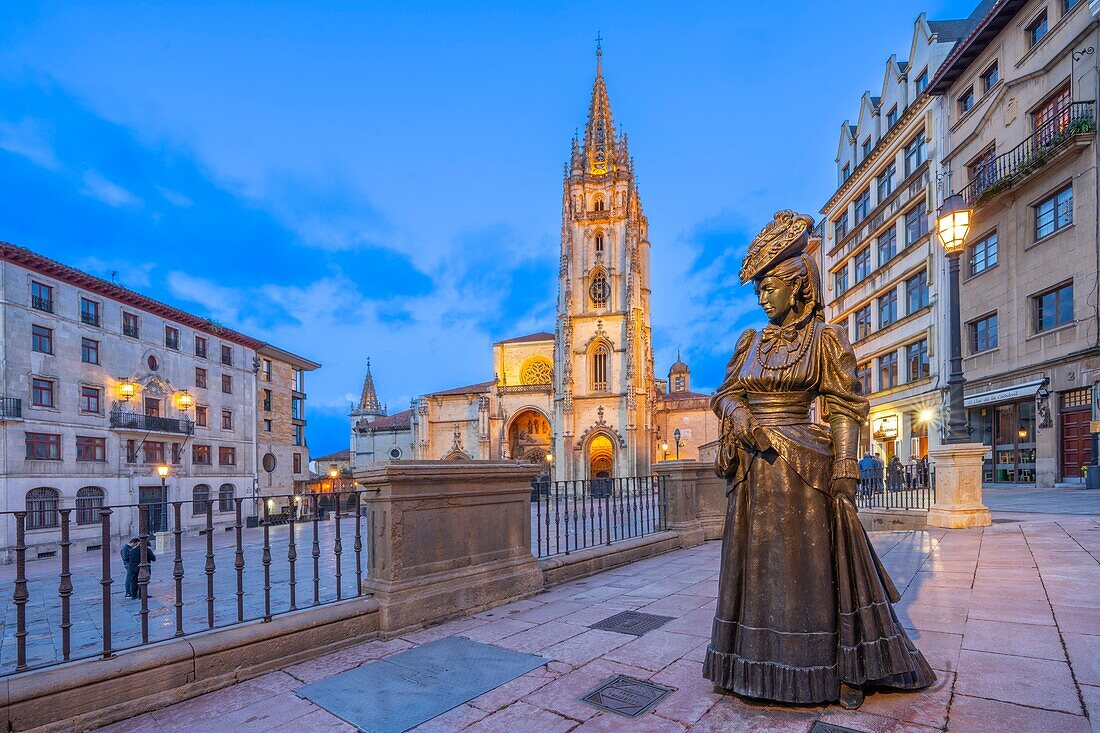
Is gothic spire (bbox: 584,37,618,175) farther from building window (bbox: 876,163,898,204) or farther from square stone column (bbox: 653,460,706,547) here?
square stone column (bbox: 653,460,706,547)

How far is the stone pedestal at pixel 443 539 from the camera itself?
477 centimetres

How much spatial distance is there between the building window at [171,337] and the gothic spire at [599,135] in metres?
37.1

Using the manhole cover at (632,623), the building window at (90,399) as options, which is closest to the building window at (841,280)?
the manhole cover at (632,623)

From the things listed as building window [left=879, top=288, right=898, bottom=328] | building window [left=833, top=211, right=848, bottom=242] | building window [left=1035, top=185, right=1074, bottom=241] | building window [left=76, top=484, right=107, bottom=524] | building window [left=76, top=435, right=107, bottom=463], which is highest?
building window [left=833, top=211, right=848, bottom=242]

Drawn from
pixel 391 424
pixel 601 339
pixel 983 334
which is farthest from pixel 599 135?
pixel 983 334

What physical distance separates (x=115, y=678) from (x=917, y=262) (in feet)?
93.5

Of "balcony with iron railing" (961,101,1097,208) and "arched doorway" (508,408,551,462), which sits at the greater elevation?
"balcony with iron railing" (961,101,1097,208)

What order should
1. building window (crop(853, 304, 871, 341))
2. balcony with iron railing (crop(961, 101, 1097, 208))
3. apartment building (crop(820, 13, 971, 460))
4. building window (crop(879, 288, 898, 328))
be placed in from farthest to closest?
1. building window (crop(853, 304, 871, 341))
2. building window (crop(879, 288, 898, 328))
3. apartment building (crop(820, 13, 971, 460))
4. balcony with iron railing (crop(961, 101, 1097, 208))

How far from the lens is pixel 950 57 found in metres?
21.4

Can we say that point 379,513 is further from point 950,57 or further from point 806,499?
point 950,57

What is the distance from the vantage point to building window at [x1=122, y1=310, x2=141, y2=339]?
3117cm

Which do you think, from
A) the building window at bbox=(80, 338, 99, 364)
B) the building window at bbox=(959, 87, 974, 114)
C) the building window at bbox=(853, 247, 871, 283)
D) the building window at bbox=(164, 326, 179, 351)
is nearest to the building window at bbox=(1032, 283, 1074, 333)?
the building window at bbox=(959, 87, 974, 114)

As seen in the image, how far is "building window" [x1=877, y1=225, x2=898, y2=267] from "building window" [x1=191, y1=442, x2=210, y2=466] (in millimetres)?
39915

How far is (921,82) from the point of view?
2552cm
